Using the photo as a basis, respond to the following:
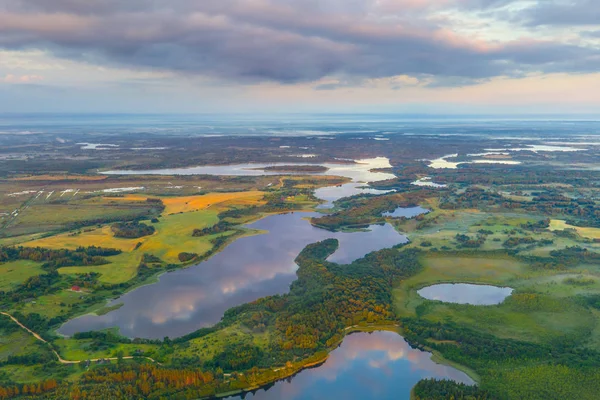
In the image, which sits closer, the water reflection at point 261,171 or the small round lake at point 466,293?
the small round lake at point 466,293

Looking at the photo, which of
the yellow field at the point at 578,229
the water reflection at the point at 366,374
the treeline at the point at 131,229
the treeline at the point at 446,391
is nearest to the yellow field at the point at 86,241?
the treeline at the point at 131,229

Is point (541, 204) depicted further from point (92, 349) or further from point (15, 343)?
point (15, 343)

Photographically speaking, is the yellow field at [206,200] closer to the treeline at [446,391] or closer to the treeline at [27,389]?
the treeline at [27,389]

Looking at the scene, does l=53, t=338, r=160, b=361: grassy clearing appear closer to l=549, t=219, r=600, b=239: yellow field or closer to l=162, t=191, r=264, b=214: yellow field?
l=162, t=191, r=264, b=214: yellow field

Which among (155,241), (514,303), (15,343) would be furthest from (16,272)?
(514,303)

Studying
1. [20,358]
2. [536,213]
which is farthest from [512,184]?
[20,358]

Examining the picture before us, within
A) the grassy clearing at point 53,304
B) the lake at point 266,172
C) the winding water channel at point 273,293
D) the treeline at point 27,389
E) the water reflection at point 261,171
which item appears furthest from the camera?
the lake at point 266,172

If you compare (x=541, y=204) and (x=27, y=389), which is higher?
(x=541, y=204)
